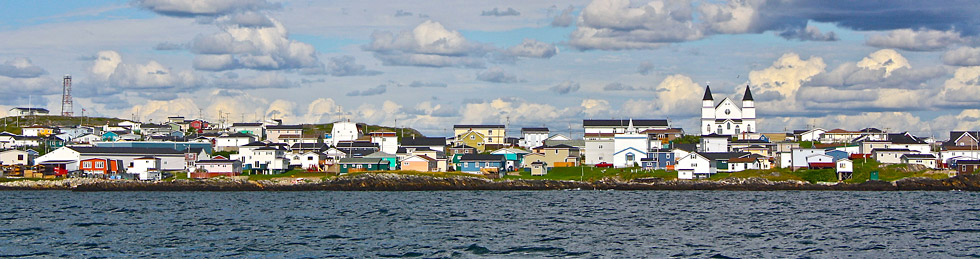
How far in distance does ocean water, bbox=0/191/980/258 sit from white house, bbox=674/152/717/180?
16228 millimetres

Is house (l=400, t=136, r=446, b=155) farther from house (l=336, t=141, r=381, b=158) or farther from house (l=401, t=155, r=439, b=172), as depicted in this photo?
house (l=401, t=155, r=439, b=172)

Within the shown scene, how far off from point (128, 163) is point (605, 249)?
70841 millimetres

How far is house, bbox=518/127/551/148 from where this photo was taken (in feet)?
431

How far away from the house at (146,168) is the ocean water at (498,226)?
2160cm

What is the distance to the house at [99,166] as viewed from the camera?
90.7 m

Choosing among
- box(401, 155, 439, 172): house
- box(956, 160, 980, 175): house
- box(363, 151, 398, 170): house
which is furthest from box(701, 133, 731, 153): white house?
box(363, 151, 398, 170): house

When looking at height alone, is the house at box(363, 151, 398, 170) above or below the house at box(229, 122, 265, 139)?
below

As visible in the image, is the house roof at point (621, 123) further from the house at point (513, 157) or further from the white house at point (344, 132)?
the house at point (513, 157)

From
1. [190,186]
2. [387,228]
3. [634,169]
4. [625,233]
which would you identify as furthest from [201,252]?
[634,169]

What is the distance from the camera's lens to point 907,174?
80.9 meters

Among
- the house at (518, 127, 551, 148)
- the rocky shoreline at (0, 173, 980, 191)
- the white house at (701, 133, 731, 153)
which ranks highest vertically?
the house at (518, 127, 551, 148)

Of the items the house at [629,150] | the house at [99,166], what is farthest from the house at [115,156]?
the house at [629,150]

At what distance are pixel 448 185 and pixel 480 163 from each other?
12.1m

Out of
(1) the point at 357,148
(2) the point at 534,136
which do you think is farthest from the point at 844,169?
(2) the point at 534,136
